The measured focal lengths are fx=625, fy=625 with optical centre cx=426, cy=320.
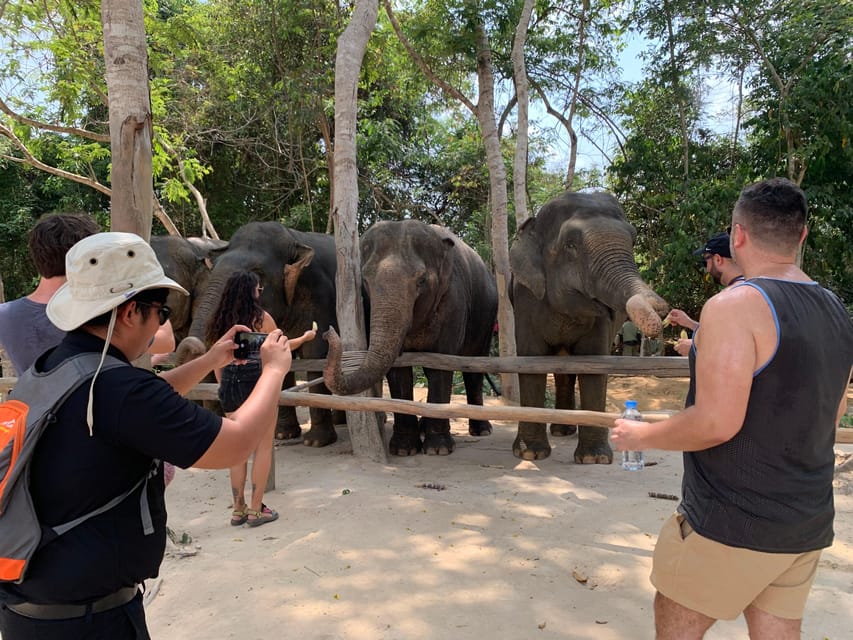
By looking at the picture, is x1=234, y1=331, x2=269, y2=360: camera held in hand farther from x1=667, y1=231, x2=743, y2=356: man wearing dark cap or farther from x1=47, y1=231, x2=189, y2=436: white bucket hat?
x1=667, y1=231, x2=743, y2=356: man wearing dark cap

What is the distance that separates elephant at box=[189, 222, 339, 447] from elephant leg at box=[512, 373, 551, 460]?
7.35 ft

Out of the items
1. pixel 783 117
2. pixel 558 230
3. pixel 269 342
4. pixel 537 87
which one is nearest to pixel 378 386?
pixel 558 230

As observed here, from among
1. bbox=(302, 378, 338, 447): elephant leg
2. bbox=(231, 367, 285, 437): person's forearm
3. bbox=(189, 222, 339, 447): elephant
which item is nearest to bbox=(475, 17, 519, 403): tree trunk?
bbox=(189, 222, 339, 447): elephant

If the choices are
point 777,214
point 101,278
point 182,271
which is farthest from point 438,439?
point 101,278

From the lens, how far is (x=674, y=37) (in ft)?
37.4

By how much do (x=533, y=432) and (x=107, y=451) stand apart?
522 centimetres

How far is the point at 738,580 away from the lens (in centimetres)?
199

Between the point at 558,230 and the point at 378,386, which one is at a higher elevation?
the point at 558,230

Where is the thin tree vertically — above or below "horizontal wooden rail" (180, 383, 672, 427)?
above

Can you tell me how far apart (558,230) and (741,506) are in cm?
419

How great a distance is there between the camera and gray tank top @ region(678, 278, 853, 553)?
189 centimetres

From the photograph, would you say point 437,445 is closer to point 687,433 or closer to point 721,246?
point 721,246

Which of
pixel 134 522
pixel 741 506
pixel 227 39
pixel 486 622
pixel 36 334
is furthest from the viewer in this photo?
pixel 227 39

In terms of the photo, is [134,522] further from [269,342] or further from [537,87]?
[537,87]
